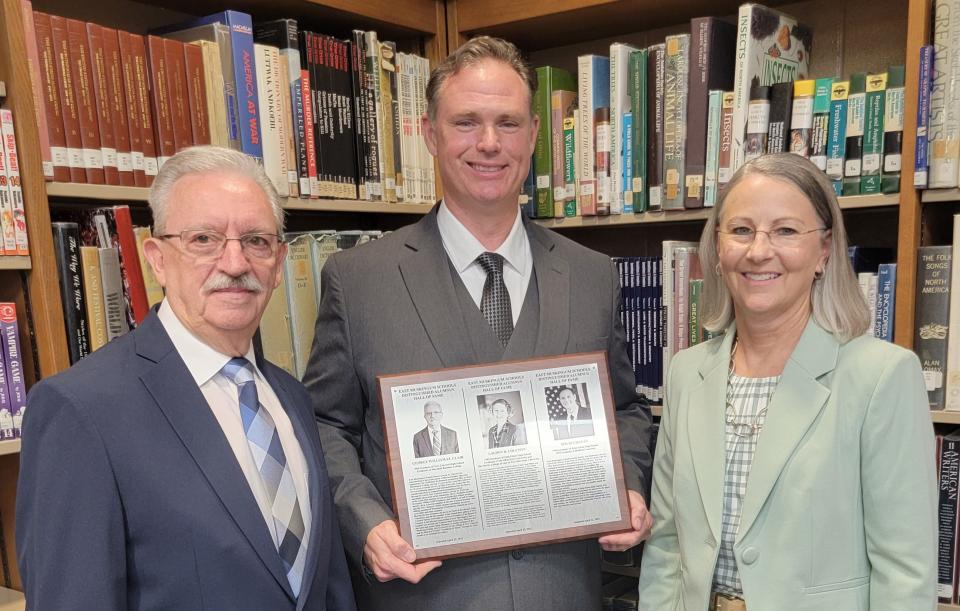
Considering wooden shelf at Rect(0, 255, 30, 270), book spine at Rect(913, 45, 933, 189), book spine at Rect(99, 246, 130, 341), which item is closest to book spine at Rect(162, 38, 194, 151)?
book spine at Rect(99, 246, 130, 341)

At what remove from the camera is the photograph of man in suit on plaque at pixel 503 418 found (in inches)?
60.8

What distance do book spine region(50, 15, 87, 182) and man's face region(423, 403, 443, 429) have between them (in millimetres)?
952

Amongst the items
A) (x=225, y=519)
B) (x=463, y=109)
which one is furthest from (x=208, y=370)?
(x=463, y=109)

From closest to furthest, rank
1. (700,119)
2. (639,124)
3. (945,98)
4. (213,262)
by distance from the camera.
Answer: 1. (213,262)
2. (945,98)
3. (700,119)
4. (639,124)

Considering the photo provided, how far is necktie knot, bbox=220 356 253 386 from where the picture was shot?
1320 mm

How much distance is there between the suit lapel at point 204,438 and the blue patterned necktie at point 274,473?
49mm

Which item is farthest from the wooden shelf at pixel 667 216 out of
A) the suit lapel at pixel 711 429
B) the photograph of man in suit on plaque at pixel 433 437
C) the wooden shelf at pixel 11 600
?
the wooden shelf at pixel 11 600

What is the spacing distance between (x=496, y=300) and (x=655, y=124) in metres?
0.90

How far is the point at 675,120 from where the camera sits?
222cm

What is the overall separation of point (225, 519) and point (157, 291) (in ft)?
2.60

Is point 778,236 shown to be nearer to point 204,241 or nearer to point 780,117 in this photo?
point 780,117

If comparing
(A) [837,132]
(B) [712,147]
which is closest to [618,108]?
(B) [712,147]

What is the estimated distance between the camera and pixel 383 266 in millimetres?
1757

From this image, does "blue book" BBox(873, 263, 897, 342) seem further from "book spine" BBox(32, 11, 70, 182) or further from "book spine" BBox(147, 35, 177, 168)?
"book spine" BBox(32, 11, 70, 182)
